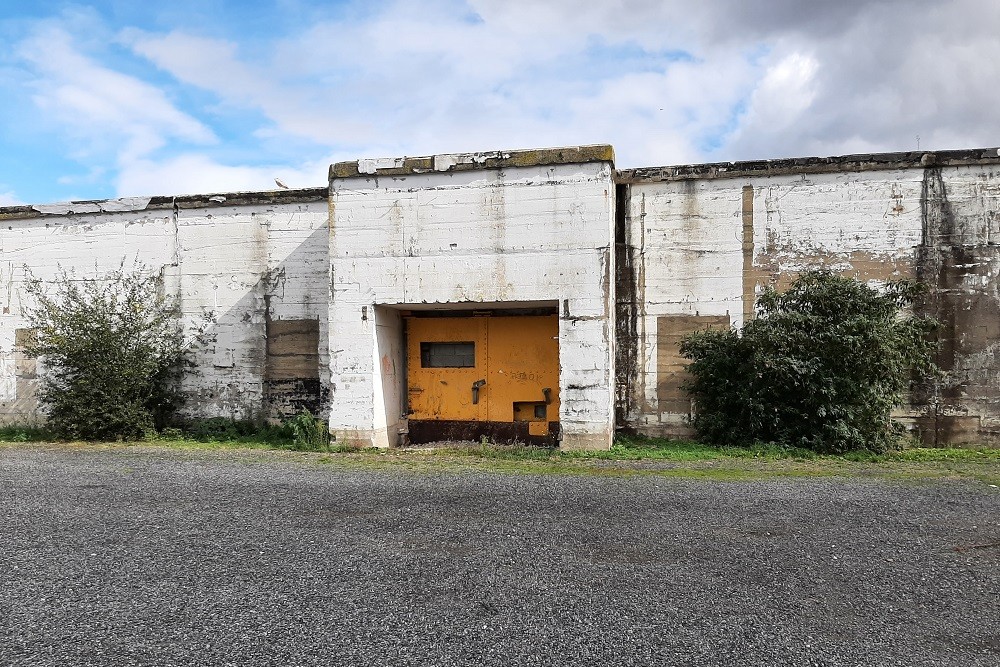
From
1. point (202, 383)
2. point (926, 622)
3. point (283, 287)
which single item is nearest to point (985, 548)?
point (926, 622)

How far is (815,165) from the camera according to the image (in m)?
10.2

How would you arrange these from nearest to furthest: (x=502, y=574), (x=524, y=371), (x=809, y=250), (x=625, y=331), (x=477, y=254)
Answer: (x=502, y=574), (x=477, y=254), (x=809, y=250), (x=625, y=331), (x=524, y=371)

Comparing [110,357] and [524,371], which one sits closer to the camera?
[524,371]

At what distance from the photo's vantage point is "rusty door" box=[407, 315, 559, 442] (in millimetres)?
10758

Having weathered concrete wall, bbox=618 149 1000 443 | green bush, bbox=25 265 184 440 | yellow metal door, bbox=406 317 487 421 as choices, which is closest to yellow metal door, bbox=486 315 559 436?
yellow metal door, bbox=406 317 487 421

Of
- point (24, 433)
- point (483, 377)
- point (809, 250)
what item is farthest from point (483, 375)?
point (24, 433)

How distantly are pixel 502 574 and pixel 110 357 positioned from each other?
896 centimetres

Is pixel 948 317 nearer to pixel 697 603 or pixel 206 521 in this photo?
pixel 697 603

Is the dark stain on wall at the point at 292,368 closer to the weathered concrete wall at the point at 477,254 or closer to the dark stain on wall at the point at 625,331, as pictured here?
the weathered concrete wall at the point at 477,254

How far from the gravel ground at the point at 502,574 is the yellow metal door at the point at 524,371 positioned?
11.7 feet

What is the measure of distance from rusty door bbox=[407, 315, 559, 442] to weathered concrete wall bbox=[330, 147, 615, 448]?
69cm

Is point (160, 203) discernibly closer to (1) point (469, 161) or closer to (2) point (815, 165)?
(1) point (469, 161)

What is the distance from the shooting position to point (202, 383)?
1188 centimetres

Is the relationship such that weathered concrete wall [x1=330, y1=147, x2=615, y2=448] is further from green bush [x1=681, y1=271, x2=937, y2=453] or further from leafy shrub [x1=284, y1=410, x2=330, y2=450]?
green bush [x1=681, y1=271, x2=937, y2=453]
